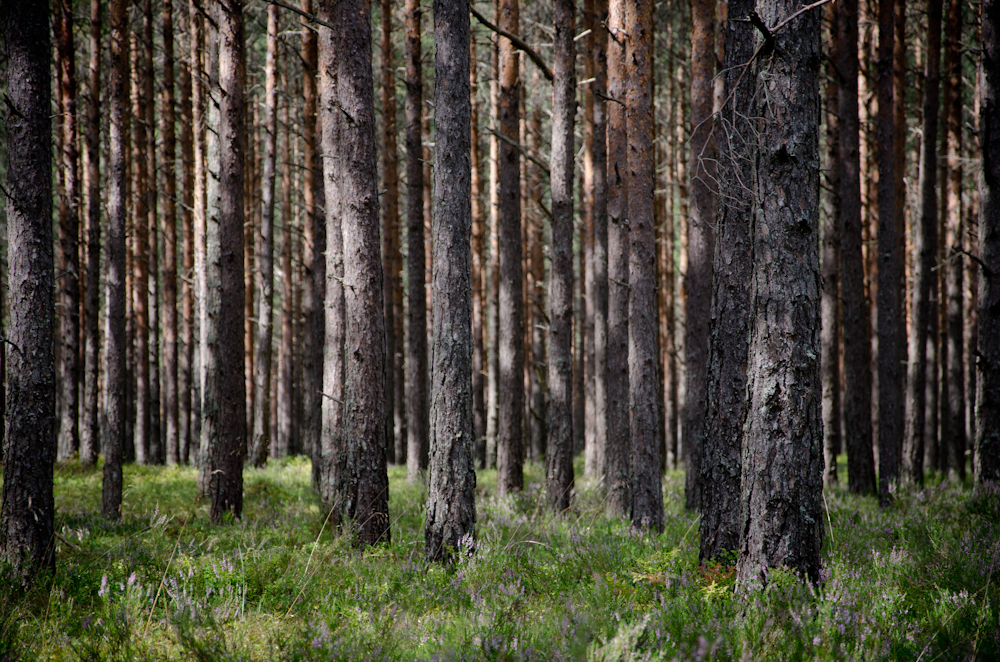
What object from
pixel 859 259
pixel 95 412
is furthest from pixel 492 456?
pixel 859 259

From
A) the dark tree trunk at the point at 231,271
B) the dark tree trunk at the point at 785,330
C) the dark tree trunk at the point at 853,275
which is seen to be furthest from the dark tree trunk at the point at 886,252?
the dark tree trunk at the point at 231,271

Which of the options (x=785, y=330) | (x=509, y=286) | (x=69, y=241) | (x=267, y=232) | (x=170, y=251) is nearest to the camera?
(x=785, y=330)

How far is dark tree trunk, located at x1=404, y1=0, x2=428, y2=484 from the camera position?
13.0 meters

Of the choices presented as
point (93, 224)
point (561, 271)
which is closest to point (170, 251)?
point (93, 224)

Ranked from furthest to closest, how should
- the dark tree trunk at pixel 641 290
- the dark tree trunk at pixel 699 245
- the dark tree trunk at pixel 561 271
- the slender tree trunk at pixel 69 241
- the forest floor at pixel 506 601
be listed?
the slender tree trunk at pixel 69 241 < the dark tree trunk at pixel 561 271 < the dark tree trunk at pixel 699 245 < the dark tree trunk at pixel 641 290 < the forest floor at pixel 506 601

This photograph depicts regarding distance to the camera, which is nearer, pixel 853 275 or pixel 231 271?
pixel 231 271

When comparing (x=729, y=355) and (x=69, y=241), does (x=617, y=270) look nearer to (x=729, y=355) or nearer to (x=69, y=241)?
(x=729, y=355)

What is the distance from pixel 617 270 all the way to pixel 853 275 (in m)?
4.96

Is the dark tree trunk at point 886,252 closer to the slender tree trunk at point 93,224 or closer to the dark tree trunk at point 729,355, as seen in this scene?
the dark tree trunk at point 729,355

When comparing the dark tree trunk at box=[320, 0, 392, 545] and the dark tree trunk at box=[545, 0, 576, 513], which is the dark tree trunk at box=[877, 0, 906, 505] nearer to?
the dark tree trunk at box=[545, 0, 576, 513]

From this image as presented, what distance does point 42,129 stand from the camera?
5.39 metres

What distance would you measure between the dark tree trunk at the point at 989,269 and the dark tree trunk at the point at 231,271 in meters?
10.5

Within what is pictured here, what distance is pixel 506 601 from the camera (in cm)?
493

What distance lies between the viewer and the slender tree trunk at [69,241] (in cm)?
1319
